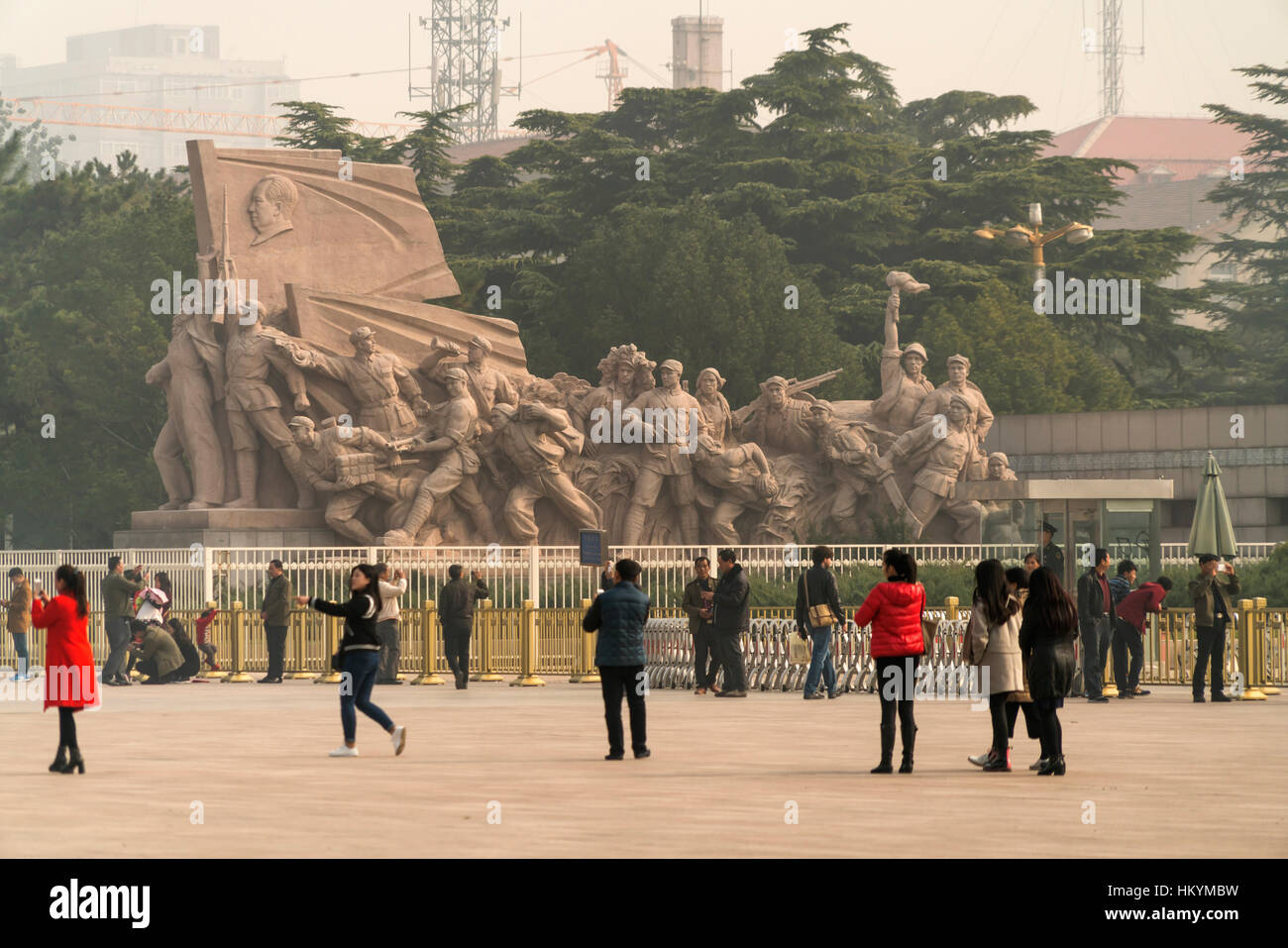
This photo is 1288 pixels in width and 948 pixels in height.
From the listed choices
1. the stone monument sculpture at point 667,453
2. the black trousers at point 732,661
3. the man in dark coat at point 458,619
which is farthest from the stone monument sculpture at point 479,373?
the black trousers at point 732,661

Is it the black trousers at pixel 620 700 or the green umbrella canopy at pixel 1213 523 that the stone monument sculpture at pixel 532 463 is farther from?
the black trousers at pixel 620 700

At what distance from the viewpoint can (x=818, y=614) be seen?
17953 millimetres

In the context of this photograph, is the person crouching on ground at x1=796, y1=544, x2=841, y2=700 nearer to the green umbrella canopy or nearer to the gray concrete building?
the green umbrella canopy

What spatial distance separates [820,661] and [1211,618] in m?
3.55

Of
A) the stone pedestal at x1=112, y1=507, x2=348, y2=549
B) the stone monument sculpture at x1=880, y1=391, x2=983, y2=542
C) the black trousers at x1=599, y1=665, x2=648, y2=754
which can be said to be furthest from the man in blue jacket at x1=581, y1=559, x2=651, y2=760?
the stone monument sculpture at x1=880, y1=391, x2=983, y2=542

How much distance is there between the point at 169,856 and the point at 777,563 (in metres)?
→ 19.9

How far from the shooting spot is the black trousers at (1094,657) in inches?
707

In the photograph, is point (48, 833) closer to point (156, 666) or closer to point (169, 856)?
point (169, 856)

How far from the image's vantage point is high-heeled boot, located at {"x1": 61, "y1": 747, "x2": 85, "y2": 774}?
11812mm

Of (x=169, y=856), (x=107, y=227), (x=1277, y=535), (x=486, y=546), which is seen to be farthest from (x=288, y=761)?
(x=107, y=227)

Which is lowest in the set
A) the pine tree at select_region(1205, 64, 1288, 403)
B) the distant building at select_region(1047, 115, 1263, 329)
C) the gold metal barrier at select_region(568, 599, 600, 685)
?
the gold metal barrier at select_region(568, 599, 600, 685)

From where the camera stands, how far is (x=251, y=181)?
29.5 metres

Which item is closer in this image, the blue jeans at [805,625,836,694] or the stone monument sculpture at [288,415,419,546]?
the blue jeans at [805,625,836,694]

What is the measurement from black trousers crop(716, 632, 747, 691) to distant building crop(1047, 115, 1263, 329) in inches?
1877
